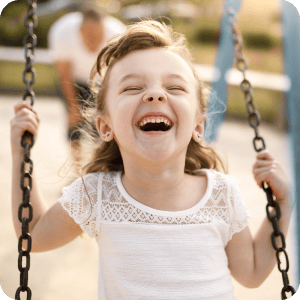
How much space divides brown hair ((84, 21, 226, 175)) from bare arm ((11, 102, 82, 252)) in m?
0.19

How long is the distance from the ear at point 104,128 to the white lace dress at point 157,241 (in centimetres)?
14

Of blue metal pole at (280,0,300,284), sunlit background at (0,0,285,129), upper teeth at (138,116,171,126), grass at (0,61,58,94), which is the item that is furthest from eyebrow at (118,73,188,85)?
grass at (0,61,58,94)

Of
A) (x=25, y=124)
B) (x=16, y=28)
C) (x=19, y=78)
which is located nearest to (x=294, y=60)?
(x=25, y=124)

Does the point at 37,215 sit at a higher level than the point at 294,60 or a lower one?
lower

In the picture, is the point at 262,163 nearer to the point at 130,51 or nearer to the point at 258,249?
the point at 258,249

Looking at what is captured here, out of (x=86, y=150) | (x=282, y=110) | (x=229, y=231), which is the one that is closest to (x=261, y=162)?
(x=229, y=231)

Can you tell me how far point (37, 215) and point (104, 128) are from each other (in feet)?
1.09

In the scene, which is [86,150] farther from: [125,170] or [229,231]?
[229,231]

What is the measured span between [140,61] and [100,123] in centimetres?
25

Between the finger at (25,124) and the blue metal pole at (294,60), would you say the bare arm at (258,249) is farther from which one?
the finger at (25,124)

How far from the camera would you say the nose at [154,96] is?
105cm

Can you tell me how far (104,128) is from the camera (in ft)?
4.11

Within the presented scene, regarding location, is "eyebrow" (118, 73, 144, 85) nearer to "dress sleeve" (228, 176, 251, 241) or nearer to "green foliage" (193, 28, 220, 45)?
"dress sleeve" (228, 176, 251, 241)

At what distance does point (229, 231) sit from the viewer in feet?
3.93
